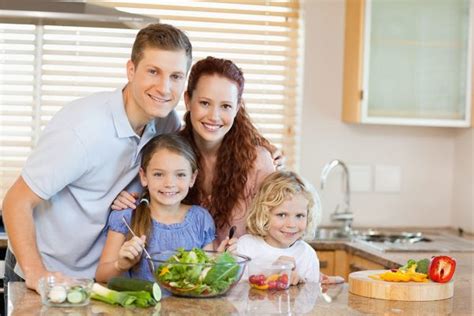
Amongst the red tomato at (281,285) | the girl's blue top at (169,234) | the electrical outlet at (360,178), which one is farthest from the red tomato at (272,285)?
the electrical outlet at (360,178)

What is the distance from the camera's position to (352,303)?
278cm

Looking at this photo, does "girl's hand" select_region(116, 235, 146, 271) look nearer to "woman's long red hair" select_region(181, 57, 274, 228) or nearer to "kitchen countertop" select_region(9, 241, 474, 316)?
"kitchen countertop" select_region(9, 241, 474, 316)

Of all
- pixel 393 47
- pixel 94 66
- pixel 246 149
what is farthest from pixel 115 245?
pixel 393 47

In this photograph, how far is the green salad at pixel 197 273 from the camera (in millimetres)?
2678

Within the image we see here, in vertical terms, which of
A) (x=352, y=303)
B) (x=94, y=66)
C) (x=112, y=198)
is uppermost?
(x=94, y=66)

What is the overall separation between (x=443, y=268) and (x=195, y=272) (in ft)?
2.41

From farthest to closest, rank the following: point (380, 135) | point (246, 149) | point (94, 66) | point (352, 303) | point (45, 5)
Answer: point (380, 135)
point (94, 66)
point (45, 5)
point (246, 149)
point (352, 303)

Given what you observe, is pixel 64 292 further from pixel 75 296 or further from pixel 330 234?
pixel 330 234

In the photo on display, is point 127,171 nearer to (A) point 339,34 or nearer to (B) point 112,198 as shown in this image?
(B) point 112,198

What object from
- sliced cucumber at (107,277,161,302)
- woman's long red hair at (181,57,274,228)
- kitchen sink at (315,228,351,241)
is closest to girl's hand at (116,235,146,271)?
sliced cucumber at (107,277,161,302)

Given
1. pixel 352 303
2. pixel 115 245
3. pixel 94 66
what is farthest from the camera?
pixel 94 66

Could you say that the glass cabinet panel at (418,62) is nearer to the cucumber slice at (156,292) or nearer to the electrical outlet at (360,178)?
the electrical outlet at (360,178)

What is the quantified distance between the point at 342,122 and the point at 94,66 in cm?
123

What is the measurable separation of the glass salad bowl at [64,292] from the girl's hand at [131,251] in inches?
8.2
